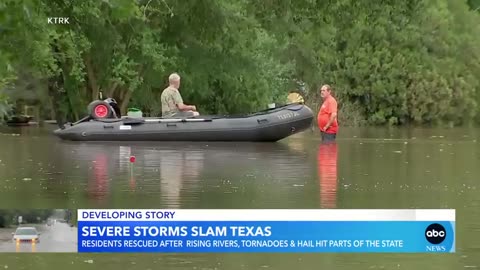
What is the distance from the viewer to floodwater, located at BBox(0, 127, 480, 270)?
9.55 m

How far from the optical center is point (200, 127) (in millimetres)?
28594

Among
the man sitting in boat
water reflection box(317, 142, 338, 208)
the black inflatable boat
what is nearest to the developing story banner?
water reflection box(317, 142, 338, 208)

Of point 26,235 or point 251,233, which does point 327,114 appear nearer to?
point 251,233

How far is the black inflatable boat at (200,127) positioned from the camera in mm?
28562

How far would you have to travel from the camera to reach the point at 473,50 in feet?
244

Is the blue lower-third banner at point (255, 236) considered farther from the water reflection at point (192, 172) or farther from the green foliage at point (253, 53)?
the water reflection at point (192, 172)

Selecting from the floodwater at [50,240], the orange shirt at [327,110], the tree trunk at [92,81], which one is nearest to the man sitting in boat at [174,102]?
the orange shirt at [327,110]

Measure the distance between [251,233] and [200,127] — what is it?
64.6 ft

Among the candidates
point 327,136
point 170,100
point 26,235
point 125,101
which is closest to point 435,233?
point 26,235

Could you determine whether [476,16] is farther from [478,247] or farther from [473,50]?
[478,247]

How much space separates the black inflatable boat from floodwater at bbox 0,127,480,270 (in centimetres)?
184

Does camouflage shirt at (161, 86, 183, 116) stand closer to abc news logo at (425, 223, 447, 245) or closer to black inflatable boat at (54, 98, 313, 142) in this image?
black inflatable boat at (54, 98, 313, 142)

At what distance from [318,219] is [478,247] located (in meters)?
1.78

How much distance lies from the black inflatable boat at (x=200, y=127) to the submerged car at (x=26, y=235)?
1935 cm
